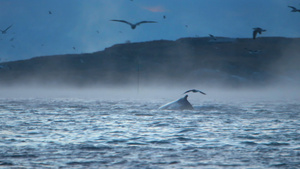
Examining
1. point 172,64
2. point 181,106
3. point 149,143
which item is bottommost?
point 149,143

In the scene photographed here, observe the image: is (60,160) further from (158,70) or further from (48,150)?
(158,70)

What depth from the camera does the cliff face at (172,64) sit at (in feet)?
438

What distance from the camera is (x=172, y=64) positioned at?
514ft

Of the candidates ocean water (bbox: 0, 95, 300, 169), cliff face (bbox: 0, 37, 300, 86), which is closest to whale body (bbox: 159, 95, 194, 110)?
ocean water (bbox: 0, 95, 300, 169)

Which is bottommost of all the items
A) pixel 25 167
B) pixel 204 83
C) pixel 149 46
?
pixel 25 167

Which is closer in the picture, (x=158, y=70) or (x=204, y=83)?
(x=204, y=83)

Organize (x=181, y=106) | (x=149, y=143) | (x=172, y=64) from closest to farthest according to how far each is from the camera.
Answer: (x=149, y=143) < (x=181, y=106) < (x=172, y=64)

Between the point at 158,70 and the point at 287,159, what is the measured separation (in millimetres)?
136569

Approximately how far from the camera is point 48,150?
16.2 m

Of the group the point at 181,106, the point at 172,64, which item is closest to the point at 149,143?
the point at 181,106

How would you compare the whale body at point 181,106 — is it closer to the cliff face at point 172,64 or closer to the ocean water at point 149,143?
the ocean water at point 149,143

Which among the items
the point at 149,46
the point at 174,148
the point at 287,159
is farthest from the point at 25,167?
the point at 149,46

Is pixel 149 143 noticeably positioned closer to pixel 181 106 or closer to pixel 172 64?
pixel 181 106

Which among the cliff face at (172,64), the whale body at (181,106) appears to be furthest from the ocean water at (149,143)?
the cliff face at (172,64)
